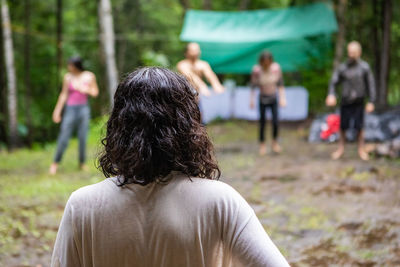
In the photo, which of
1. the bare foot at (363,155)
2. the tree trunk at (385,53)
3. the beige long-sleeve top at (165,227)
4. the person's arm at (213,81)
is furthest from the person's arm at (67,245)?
the tree trunk at (385,53)

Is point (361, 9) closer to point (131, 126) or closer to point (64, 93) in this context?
point (64, 93)

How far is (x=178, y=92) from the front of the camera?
152cm

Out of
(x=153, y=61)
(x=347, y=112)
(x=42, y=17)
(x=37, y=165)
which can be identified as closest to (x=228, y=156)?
(x=347, y=112)

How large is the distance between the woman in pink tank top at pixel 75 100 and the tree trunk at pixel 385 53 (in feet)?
26.2

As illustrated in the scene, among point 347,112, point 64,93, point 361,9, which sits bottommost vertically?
point 347,112

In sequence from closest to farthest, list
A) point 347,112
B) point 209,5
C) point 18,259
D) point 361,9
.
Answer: point 18,259 → point 347,112 → point 361,9 → point 209,5

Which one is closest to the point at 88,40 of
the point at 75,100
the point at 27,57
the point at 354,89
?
the point at 27,57

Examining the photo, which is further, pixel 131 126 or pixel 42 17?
pixel 42 17

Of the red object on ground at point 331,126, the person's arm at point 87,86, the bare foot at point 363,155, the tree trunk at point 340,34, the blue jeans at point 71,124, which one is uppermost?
the tree trunk at point 340,34

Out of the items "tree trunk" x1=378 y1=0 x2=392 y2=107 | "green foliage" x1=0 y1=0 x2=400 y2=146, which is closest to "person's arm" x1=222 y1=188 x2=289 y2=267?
"tree trunk" x1=378 y1=0 x2=392 y2=107

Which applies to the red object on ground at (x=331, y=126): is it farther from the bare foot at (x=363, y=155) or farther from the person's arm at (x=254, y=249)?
the person's arm at (x=254, y=249)

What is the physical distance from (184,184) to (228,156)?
29.0 ft

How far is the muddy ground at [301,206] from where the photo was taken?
4391mm

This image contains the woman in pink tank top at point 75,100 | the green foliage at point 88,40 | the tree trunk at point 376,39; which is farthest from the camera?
the green foliage at point 88,40
